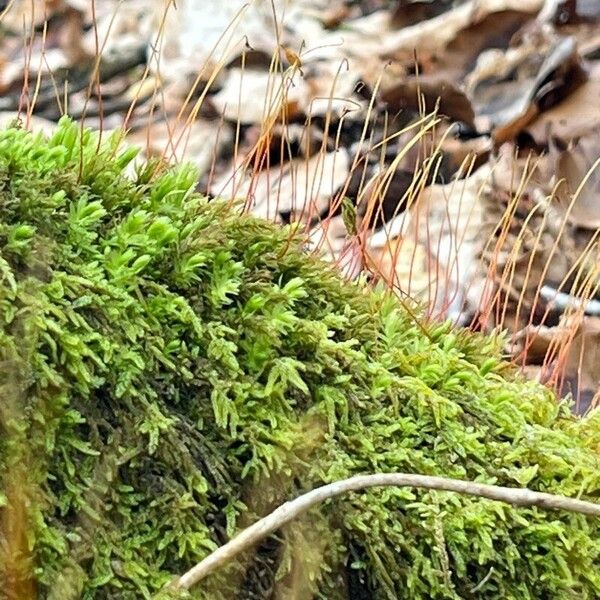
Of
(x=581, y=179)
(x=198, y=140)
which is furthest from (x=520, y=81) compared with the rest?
(x=198, y=140)

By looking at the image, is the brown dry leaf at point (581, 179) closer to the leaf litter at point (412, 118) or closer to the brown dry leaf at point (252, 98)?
the leaf litter at point (412, 118)

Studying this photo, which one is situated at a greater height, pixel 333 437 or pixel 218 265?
pixel 218 265

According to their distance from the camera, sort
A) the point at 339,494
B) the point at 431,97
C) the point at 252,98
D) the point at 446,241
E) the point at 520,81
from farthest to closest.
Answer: the point at 252,98 → the point at 520,81 → the point at 431,97 → the point at 446,241 → the point at 339,494

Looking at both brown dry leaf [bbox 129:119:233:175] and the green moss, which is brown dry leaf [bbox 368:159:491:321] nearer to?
brown dry leaf [bbox 129:119:233:175]

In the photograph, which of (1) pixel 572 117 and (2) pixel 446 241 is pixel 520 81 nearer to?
(1) pixel 572 117

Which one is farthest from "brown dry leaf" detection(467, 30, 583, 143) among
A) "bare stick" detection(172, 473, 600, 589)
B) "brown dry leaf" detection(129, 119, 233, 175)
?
"bare stick" detection(172, 473, 600, 589)

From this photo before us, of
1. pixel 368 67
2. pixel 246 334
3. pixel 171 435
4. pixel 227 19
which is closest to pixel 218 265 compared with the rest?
pixel 246 334

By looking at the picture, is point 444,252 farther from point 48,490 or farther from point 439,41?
point 48,490
